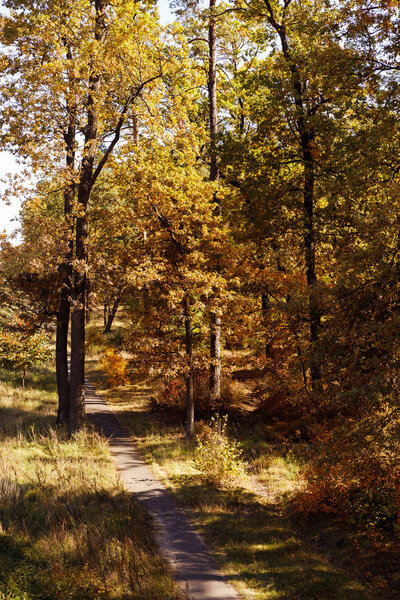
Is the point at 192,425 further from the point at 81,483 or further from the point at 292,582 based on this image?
the point at 292,582

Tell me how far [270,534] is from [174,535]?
6.33 feet

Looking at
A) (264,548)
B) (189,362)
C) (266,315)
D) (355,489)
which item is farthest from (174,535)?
(266,315)

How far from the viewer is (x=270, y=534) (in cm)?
852

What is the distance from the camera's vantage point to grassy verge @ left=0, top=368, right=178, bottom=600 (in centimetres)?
598

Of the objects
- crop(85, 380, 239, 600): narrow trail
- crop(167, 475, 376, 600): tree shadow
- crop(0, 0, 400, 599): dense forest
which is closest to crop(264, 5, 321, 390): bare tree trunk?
crop(0, 0, 400, 599): dense forest

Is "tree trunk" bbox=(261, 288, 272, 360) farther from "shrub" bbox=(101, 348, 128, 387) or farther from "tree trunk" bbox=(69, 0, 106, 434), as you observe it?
"shrub" bbox=(101, 348, 128, 387)

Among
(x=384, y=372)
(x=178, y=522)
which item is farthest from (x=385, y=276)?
(x=178, y=522)

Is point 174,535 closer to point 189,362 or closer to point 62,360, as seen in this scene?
point 189,362

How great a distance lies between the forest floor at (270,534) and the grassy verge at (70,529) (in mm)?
1348

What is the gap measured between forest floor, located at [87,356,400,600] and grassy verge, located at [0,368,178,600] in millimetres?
1348

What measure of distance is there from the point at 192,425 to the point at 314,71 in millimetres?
11333

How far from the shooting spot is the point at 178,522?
8734 millimetres

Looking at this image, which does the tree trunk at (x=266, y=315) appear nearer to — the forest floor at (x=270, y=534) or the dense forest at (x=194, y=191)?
the dense forest at (x=194, y=191)

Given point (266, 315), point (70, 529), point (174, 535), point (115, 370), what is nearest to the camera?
point (70, 529)
